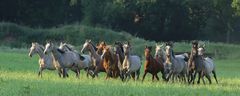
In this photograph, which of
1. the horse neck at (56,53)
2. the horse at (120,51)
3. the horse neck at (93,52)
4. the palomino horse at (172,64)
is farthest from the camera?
the horse neck at (93,52)

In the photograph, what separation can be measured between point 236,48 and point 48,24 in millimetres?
27838

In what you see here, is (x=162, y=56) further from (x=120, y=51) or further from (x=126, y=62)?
(x=126, y=62)

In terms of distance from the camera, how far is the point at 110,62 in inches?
1228

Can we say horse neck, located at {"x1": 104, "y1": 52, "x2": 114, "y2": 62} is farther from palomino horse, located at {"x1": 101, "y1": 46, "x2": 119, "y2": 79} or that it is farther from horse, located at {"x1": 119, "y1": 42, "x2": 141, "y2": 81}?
horse, located at {"x1": 119, "y1": 42, "x2": 141, "y2": 81}

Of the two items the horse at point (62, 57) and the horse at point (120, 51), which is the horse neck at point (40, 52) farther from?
the horse at point (120, 51)

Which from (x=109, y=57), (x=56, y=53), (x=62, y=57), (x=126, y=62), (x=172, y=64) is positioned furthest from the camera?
(x=172, y=64)

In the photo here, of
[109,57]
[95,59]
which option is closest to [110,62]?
[109,57]

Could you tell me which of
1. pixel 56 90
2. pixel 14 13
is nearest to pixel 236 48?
pixel 14 13

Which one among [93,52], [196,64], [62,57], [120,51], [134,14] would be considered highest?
[134,14]

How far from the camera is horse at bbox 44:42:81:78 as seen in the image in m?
31.0

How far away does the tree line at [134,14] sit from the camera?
291 feet

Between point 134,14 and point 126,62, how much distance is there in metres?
65.1

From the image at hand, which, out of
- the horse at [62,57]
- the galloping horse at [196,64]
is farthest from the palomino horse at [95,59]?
the galloping horse at [196,64]

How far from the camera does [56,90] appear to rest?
21.0m
